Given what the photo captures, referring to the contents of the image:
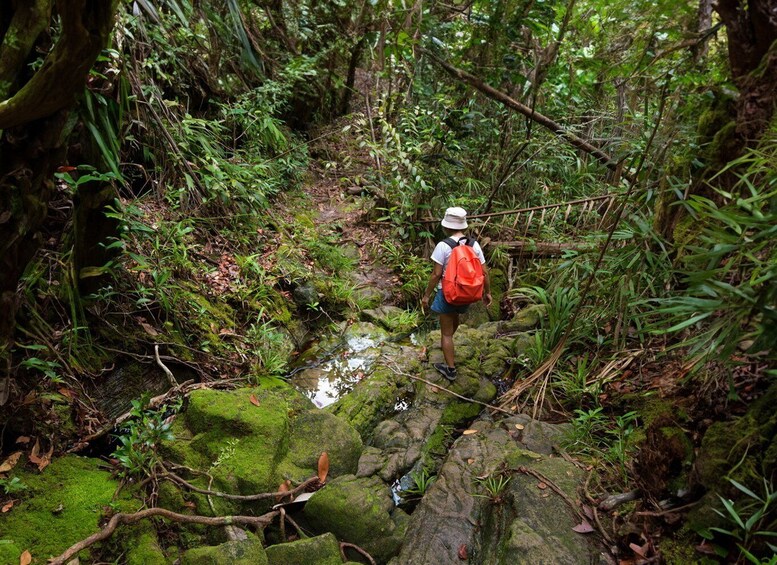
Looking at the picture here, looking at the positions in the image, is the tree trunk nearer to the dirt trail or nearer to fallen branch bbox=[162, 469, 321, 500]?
fallen branch bbox=[162, 469, 321, 500]

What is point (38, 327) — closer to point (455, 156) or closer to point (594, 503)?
point (594, 503)

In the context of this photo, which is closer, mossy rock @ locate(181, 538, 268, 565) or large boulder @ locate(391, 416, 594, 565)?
mossy rock @ locate(181, 538, 268, 565)

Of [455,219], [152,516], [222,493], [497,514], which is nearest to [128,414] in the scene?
[152,516]

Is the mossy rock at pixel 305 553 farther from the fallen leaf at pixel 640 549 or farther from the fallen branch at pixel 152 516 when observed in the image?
the fallen leaf at pixel 640 549

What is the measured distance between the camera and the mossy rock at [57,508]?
Result: 2113 mm

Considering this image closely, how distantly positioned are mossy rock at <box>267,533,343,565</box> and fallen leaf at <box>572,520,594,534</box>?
1350mm

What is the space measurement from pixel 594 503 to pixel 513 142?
5820 millimetres

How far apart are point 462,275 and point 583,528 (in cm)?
227

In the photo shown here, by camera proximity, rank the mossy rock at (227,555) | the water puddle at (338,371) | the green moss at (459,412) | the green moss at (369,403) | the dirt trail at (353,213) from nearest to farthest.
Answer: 1. the mossy rock at (227,555)
2. the green moss at (369,403)
3. the green moss at (459,412)
4. the water puddle at (338,371)
5. the dirt trail at (353,213)

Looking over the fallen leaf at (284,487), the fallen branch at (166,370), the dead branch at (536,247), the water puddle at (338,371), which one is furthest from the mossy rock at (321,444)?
the dead branch at (536,247)

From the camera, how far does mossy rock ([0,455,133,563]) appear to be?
2113 mm

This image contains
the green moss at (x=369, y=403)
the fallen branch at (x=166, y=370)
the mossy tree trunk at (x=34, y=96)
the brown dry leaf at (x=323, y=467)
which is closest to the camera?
the mossy tree trunk at (x=34, y=96)

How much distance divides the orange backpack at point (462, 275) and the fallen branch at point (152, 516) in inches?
94.9

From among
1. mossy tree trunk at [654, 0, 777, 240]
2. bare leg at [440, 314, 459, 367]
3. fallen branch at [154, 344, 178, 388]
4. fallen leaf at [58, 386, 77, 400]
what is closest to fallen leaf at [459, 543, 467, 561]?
bare leg at [440, 314, 459, 367]
